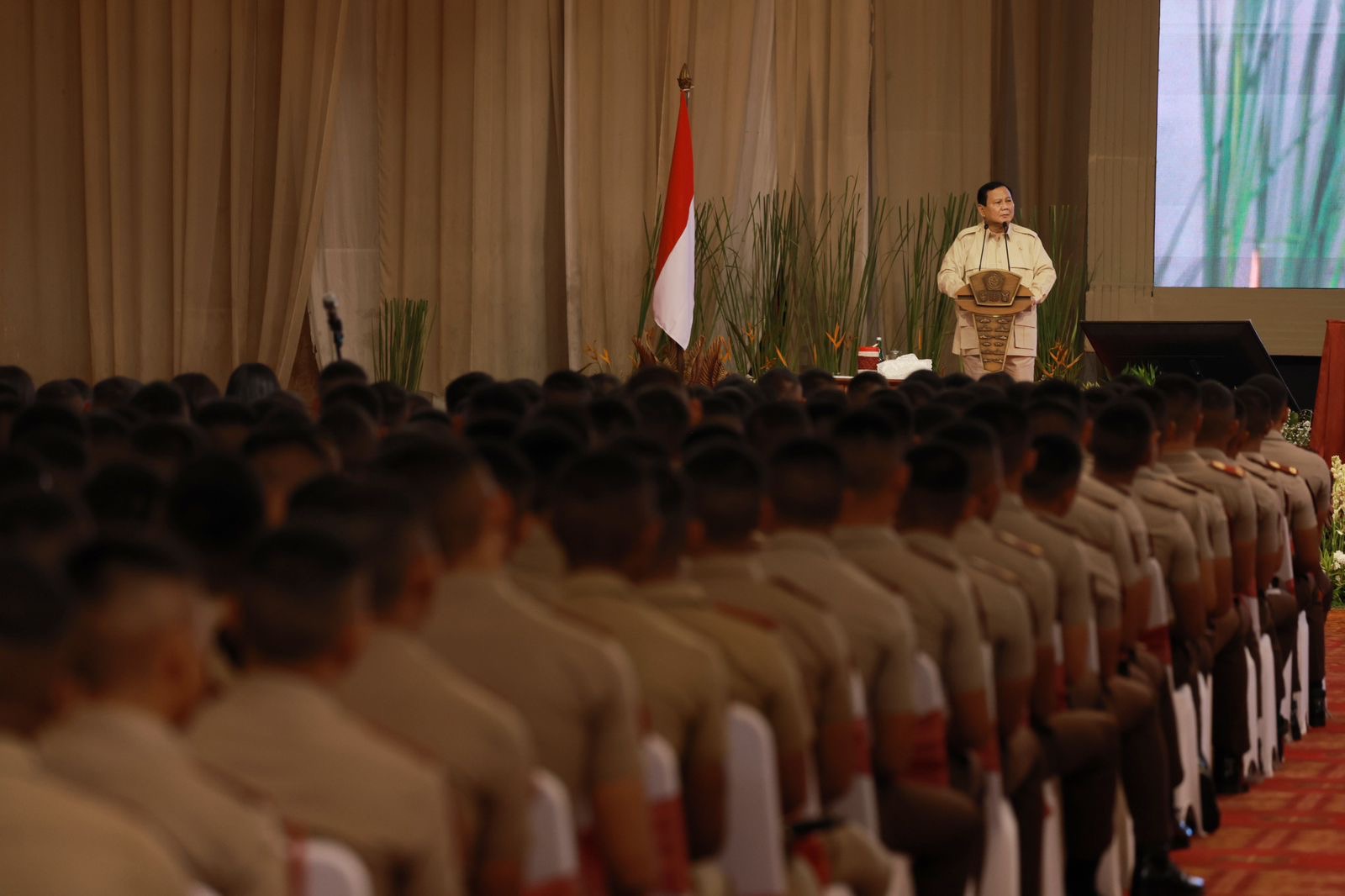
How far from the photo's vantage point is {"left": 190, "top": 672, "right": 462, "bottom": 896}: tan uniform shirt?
5.73 ft

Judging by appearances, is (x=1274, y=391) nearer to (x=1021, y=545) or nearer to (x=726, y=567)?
(x=1021, y=545)

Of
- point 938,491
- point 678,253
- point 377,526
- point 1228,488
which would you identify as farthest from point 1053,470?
point 678,253

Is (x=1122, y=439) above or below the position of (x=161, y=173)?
below

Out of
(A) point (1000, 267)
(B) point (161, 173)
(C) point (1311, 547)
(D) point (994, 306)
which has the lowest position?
(C) point (1311, 547)

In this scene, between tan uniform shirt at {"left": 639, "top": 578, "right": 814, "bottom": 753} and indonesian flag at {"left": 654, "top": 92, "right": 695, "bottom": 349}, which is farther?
indonesian flag at {"left": 654, "top": 92, "right": 695, "bottom": 349}

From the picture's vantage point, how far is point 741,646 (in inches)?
96.7

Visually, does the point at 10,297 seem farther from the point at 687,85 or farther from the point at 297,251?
the point at 687,85

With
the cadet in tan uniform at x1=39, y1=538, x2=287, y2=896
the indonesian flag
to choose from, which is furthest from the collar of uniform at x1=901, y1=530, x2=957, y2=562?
the indonesian flag

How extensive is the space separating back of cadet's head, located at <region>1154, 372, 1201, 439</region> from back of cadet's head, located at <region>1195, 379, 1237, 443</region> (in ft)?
0.23

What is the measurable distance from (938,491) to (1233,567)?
1859 millimetres

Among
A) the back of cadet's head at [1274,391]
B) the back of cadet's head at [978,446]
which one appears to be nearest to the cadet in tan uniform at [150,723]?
the back of cadet's head at [978,446]

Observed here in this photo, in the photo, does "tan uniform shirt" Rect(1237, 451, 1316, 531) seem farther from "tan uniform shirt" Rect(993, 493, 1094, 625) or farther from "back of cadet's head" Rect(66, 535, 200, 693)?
"back of cadet's head" Rect(66, 535, 200, 693)

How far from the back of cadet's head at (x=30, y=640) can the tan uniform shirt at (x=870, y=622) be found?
1289 millimetres

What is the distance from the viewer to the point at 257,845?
5.43 ft
